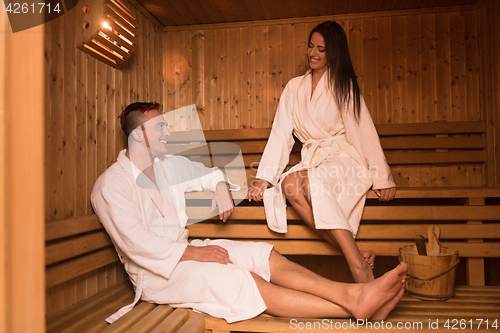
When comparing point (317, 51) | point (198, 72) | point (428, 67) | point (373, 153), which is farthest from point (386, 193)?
point (198, 72)

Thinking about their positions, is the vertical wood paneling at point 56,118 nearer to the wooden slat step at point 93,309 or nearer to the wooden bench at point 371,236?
the wooden bench at point 371,236

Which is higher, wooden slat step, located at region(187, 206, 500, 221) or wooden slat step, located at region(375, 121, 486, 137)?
wooden slat step, located at region(375, 121, 486, 137)

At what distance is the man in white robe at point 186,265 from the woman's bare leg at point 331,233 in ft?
0.70

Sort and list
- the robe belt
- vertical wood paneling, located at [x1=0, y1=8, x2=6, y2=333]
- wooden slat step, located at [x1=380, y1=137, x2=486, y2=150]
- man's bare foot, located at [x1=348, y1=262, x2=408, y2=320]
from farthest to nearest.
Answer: wooden slat step, located at [x1=380, y1=137, x2=486, y2=150], the robe belt, man's bare foot, located at [x1=348, y1=262, x2=408, y2=320], vertical wood paneling, located at [x1=0, y1=8, x2=6, y2=333]

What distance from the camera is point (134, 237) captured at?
1351 mm

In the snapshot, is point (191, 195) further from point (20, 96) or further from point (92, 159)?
point (20, 96)

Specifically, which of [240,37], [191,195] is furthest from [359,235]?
[240,37]

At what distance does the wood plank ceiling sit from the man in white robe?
124cm

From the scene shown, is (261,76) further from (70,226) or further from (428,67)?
(70,226)

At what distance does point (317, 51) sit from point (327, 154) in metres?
0.60

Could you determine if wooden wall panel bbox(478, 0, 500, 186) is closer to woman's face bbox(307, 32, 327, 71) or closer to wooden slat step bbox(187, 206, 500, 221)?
wooden slat step bbox(187, 206, 500, 221)

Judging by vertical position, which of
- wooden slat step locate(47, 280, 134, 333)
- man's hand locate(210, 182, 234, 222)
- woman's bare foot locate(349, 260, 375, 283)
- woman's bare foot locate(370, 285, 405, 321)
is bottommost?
wooden slat step locate(47, 280, 134, 333)

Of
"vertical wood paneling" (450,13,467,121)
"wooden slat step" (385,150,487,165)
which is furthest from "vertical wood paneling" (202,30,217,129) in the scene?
"vertical wood paneling" (450,13,467,121)

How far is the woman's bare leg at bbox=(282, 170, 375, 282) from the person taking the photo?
144 centimetres
